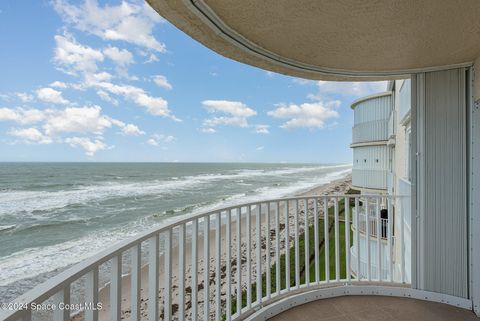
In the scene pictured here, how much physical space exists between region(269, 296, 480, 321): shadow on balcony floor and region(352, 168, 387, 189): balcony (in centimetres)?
725

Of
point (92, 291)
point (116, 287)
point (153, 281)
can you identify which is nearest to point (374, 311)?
point (153, 281)

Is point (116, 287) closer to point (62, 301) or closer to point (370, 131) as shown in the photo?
point (62, 301)

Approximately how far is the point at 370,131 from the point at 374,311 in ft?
26.6

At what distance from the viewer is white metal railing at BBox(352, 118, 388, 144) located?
9.02m

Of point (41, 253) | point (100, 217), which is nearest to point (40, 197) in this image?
point (100, 217)

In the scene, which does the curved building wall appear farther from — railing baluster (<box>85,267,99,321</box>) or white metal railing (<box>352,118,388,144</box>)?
railing baluster (<box>85,267,99,321</box>)

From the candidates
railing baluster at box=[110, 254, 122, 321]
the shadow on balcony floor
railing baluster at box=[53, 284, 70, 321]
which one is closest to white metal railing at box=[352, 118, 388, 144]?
the shadow on balcony floor

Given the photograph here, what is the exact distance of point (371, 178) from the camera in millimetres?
9547

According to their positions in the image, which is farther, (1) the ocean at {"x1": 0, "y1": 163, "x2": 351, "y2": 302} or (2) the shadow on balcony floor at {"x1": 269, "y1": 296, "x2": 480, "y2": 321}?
(1) the ocean at {"x1": 0, "y1": 163, "x2": 351, "y2": 302}

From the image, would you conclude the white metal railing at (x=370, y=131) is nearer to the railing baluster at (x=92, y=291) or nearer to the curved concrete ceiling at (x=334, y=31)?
the curved concrete ceiling at (x=334, y=31)

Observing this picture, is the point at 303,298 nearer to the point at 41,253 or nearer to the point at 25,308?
the point at 25,308

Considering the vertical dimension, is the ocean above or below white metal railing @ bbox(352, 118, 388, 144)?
below

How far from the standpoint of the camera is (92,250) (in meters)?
8.66

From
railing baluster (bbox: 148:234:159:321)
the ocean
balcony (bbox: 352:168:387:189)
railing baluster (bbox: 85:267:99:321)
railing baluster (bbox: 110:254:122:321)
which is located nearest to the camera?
railing baluster (bbox: 85:267:99:321)
